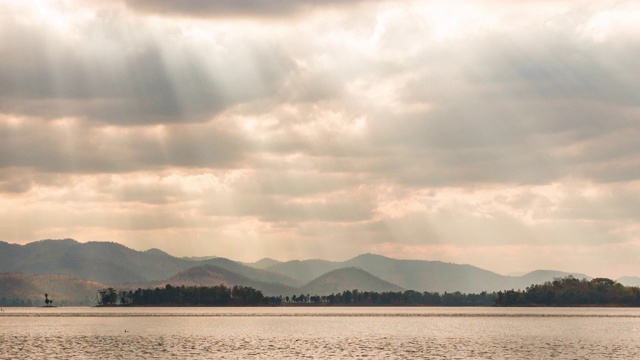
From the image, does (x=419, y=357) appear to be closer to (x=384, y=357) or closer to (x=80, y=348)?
(x=384, y=357)

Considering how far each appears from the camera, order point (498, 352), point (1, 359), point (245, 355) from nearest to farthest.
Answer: point (1, 359) → point (245, 355) → point (498, 352)

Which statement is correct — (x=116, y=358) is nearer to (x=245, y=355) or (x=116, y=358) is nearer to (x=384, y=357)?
(x=245, y=355)

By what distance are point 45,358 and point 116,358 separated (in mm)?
12864

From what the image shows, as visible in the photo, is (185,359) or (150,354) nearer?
(185,359)

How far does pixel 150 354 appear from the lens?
6905 inches

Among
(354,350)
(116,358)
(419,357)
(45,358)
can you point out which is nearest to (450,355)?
(419,357)

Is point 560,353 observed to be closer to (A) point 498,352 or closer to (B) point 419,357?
(A) point 498,352

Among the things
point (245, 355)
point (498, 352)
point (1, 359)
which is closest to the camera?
point (1, 359)

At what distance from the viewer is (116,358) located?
166375mm

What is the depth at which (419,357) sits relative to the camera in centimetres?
16588

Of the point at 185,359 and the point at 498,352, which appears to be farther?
the point at 498,352

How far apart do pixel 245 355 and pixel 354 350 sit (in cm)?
2605

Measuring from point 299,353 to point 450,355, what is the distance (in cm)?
2989

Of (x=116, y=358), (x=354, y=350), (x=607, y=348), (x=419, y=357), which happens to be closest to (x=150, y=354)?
(x=116, y=358)
